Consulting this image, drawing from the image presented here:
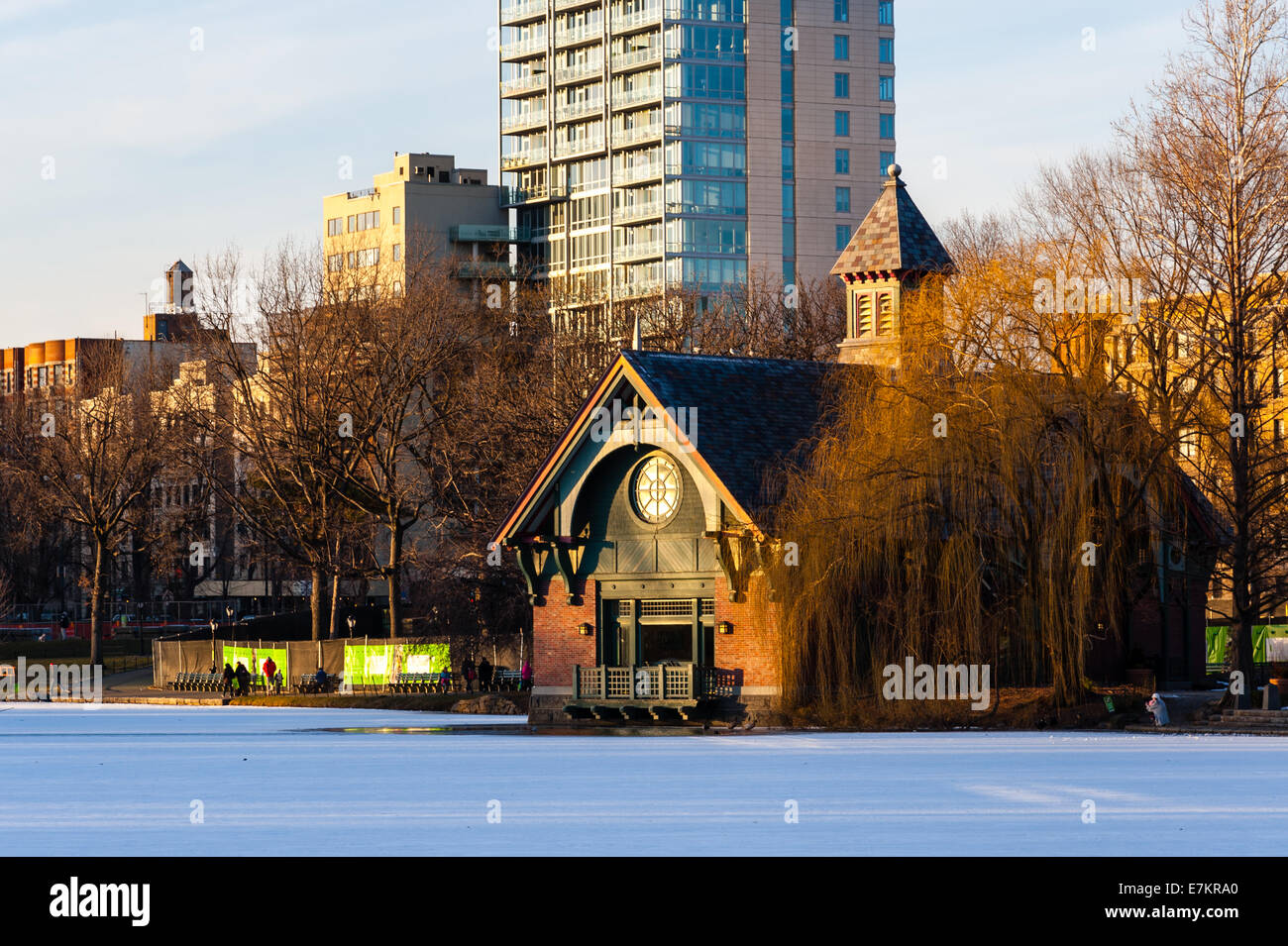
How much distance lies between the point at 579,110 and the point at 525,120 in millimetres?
7787

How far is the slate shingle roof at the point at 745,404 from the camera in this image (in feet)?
151

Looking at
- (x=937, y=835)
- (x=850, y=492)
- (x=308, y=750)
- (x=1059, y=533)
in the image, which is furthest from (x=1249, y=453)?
(x=937, y=835)

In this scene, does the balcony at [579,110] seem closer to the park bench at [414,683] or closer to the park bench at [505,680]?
the park bench at [414,683]

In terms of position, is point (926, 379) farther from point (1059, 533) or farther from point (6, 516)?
point (6, 516)

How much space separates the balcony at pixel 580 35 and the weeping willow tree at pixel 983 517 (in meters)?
115

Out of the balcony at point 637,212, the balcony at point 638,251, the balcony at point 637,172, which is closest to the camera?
the balcony at point 637,172

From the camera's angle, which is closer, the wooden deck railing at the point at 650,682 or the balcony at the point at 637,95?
the wooden deck railing at the point at 650,682

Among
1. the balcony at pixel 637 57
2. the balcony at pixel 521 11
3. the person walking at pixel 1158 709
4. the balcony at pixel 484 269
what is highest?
the balcony at pixel 521 11

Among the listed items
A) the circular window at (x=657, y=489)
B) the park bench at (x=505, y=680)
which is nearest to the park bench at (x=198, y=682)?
the park bench at (x=505, y=680)

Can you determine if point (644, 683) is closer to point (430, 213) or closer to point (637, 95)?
point (637, 95)

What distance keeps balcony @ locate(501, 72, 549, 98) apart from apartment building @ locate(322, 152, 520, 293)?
8.15 metres

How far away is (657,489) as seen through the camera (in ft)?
160

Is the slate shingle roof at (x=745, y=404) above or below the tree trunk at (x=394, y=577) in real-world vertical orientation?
above

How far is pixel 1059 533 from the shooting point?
41531mm
